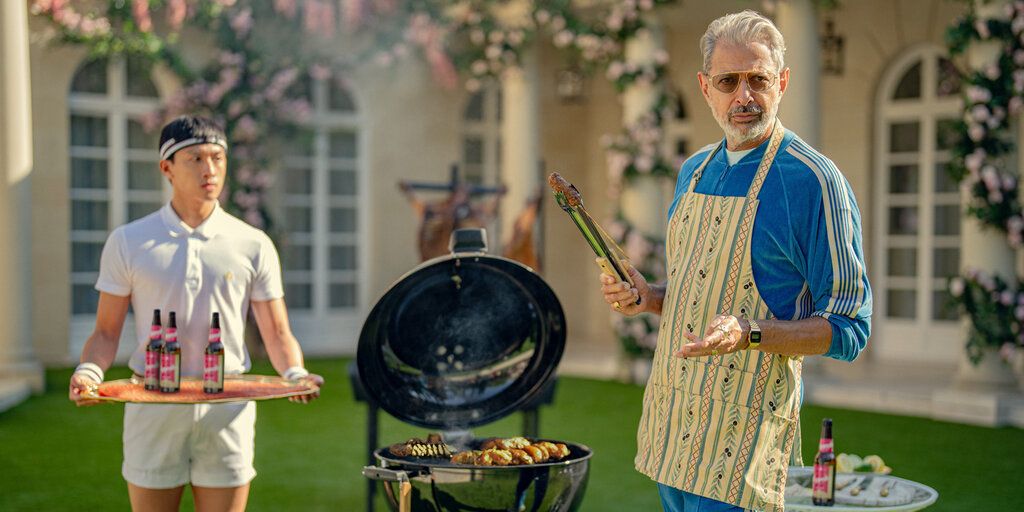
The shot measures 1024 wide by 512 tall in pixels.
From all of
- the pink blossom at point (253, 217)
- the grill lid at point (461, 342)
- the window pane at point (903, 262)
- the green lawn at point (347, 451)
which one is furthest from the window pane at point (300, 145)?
the grill lid at point (461, 342)

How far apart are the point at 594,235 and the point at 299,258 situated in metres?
10.6

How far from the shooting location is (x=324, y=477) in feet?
21.6

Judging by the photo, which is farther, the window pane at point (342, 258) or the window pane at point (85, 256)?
the window pane at point (342, 258)

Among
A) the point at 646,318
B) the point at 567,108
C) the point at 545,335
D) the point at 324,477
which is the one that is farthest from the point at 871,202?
the point at 545,335

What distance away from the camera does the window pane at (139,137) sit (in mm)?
12000

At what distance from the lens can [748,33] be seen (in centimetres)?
246

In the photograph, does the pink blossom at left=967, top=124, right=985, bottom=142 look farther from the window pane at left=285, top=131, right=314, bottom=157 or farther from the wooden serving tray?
the window pane at left=285, top=131, right=314, bottom=157

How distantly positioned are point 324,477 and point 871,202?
22.1 feet

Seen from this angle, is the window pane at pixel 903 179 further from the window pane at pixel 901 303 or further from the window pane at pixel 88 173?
the window pane at pixel 88 173

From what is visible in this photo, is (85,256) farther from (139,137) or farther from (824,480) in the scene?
(824,480)

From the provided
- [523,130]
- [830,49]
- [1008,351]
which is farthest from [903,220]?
[523,130]

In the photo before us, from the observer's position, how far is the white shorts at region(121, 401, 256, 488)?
3.44 metres

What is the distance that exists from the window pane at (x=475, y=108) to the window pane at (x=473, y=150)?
0.79 feet

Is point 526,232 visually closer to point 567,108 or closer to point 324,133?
point 324,133
